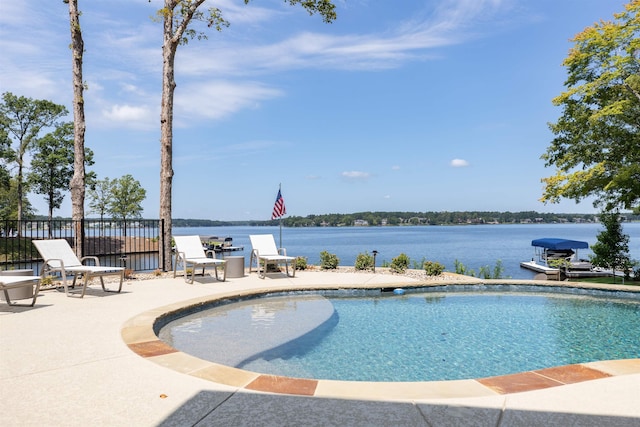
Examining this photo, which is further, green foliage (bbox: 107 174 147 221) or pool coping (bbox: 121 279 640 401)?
green foliage (bbox: 107 174 147 221)

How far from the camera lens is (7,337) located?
428 cm

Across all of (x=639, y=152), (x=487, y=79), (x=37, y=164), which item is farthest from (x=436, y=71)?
(x=37, y=164)

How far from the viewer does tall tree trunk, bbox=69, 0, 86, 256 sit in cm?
1038

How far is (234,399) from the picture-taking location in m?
2.64

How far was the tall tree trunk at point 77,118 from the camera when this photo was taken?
10375mm

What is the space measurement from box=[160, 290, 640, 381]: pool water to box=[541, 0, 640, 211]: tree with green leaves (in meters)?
9.34

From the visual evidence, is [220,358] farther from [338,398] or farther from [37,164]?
[37,164]

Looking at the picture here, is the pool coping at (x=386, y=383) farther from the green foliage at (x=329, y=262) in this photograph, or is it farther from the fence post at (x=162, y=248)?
the green foliage at (x=329, y=262)

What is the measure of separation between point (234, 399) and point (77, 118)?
35.1 ft

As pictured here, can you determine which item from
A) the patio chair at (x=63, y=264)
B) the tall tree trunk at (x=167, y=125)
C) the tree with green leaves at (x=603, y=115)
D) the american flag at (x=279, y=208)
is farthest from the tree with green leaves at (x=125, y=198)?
the tree with green leaves at (x=603, y=115)

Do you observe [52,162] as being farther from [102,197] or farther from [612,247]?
[612,247]

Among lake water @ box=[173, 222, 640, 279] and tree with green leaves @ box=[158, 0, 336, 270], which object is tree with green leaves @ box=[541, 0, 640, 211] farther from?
tree with green leaves @ box=[158, 0, 336, 270]

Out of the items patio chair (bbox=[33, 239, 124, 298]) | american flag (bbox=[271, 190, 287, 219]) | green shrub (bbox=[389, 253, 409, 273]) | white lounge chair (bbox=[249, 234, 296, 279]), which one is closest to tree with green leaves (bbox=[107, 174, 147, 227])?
american flag (bbox=[271, 190, 287, 219])

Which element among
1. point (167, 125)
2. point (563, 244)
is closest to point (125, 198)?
point (167, 125)
